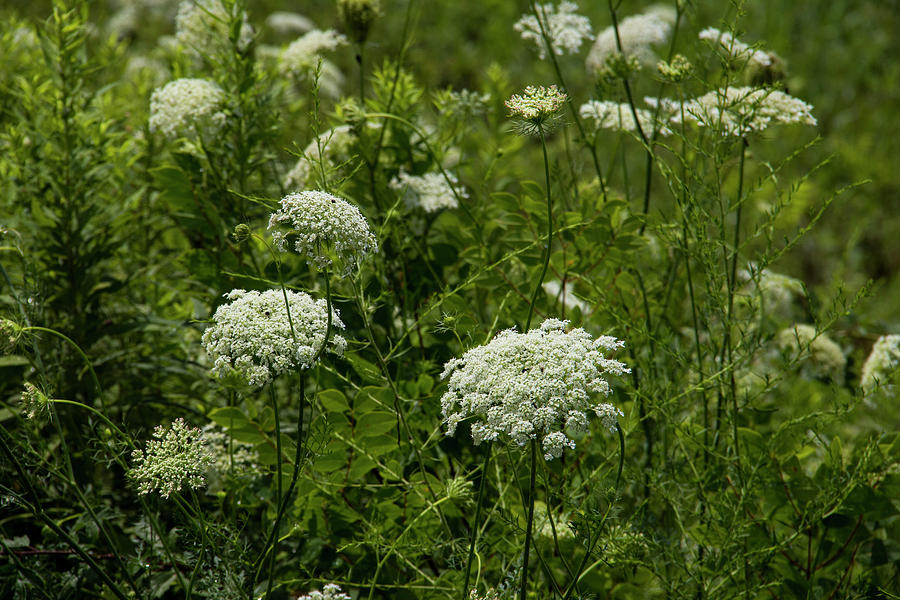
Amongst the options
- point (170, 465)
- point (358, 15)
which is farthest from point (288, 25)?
point (170, 465)

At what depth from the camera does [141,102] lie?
258 centimetres

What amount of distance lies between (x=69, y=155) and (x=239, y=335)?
3.31ft

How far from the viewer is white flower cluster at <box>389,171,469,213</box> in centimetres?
176

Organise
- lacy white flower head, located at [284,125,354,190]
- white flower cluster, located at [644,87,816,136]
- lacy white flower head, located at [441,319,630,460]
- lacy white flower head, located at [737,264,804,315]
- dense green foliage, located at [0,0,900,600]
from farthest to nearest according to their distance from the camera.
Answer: lacy white flower head, located at [737,264,804,315] < lacy white flower head, located at [284,125,354,190] < white flower cluster, located at [644,87,816,136] < dense green foliage, located at [0,0,900,600] < lacy white flower head, located at [441,319,630,460]

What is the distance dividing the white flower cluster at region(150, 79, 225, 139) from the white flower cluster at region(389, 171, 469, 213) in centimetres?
43

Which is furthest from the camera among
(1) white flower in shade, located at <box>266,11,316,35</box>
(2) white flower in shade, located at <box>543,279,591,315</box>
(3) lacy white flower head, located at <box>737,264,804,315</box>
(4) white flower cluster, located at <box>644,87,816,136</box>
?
(1) white flower in shade, located at <box>266,11,316,35</box>

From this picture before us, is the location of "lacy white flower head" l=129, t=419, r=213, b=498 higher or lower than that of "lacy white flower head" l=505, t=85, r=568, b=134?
lower

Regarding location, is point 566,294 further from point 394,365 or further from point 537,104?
point 537,104

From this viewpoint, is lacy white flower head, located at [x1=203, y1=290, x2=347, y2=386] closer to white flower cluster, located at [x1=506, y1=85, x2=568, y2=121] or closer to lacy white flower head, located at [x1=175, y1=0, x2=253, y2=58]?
white flower cluster, located at [x1=506, y1=85, x2=568, y2=121]

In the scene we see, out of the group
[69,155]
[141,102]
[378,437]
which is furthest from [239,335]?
[141,102]

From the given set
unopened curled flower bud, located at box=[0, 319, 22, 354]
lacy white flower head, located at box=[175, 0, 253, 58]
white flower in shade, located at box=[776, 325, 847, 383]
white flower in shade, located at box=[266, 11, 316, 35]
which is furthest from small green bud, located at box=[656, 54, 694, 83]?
white flower in shade, located at box=[266, 11, 316, 35]

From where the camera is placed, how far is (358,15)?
1.80 meters

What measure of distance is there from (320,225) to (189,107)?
0.81 metres

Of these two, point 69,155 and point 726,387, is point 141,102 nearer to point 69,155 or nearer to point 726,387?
point 69,155
